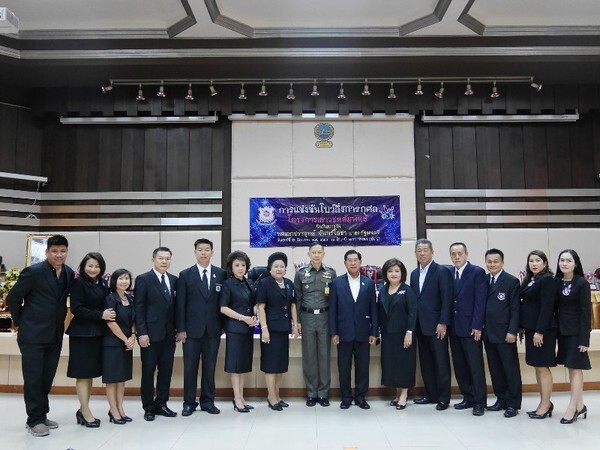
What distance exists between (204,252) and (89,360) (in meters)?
1.25

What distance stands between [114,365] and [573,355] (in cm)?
366

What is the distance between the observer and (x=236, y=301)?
14.3 ft

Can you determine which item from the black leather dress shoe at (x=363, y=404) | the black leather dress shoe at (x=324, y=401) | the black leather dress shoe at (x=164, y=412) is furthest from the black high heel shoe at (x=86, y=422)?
the black leather dress shoe at (x=363, y=404)

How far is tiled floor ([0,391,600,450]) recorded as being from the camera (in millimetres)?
3441

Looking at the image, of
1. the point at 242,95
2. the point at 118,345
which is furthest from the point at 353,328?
the point at 242,95

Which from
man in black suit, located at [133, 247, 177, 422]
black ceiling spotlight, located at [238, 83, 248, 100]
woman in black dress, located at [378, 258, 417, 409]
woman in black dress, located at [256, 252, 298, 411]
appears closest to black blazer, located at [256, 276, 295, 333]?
woman in black dress, located at [256, 252, 298, 411]

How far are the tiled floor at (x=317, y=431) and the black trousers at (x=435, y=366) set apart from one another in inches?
6.1

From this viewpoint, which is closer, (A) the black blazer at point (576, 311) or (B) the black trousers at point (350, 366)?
(A) the black blazer at point (576, 311)

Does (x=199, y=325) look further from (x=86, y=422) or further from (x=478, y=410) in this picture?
(x=478, y=410)

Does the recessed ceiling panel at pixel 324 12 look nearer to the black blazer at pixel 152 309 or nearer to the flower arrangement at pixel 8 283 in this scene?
the black blazer at pixel 152 309

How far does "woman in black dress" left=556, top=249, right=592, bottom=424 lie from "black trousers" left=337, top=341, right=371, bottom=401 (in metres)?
1.61

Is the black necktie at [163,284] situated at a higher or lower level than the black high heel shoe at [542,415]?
higher

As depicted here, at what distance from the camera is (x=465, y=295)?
438 centimetres

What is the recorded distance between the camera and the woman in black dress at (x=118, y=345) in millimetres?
3900
